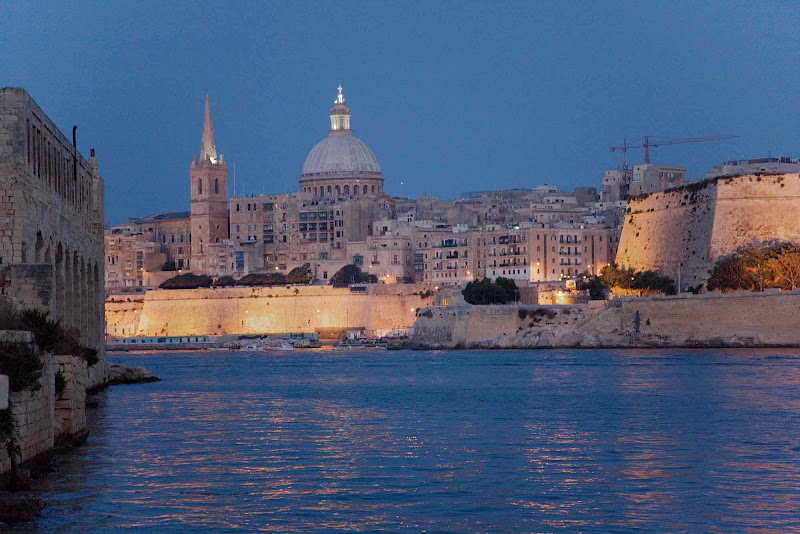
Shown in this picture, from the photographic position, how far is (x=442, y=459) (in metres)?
16.4

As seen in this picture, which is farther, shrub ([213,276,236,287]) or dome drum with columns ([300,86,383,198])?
dome drum with columns ([300,86,383,198])

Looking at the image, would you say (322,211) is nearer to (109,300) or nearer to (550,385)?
(109,300)

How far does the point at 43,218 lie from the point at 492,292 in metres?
48.1

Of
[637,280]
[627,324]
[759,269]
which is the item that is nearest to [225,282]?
[637,280]

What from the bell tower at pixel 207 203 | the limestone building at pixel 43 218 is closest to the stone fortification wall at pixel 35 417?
the limestone building at pixel 43 218

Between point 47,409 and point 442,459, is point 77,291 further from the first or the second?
point 47,409

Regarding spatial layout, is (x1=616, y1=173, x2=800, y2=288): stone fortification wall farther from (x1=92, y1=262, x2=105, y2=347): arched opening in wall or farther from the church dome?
the church dome

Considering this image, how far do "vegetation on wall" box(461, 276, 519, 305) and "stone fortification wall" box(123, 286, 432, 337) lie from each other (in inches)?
273

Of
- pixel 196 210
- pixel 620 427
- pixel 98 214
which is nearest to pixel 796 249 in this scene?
pixel 98 214

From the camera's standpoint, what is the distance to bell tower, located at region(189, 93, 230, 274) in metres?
95.7

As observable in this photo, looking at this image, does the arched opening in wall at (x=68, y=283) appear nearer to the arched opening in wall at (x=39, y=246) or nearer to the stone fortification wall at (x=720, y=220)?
the arched opening in wall at (x=39, y=246)

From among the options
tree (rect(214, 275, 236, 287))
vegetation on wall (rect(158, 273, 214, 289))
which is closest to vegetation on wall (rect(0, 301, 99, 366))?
vegetation on wall (rect(158, 273, 214, 289))

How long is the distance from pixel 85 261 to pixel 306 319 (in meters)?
49.1

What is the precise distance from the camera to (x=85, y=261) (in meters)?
28.0
